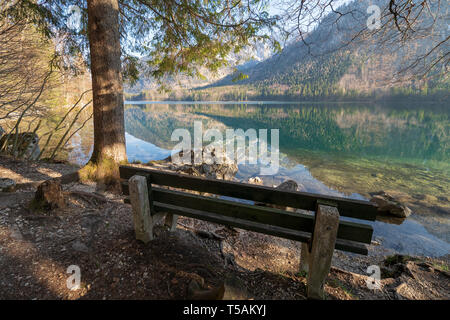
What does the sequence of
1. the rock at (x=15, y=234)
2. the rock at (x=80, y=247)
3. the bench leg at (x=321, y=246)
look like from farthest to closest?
the rock at (x=15, y=234), the rock at (x=80, y=247), the bench leg at (x=321, y=246)

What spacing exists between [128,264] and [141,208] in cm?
69

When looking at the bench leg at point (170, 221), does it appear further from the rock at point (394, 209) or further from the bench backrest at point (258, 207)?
the rock at point (394, 209)

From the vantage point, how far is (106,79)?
520 centimetres

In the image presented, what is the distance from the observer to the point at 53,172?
7398mm

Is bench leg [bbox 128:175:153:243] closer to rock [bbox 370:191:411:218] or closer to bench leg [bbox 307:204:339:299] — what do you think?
bench leg [bbox 307:204:339:299]

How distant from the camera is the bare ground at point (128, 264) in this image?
245 cm

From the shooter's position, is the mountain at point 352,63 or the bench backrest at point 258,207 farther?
the mountain at point 352,63

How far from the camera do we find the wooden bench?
2158 mm

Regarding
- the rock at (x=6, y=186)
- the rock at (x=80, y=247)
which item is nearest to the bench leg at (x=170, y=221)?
the rock at (x=80, y=247)

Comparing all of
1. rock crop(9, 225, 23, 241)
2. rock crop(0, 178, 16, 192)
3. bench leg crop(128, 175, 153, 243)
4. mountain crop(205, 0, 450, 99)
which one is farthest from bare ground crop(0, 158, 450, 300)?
mountain crop(205, 0, 450, 99)

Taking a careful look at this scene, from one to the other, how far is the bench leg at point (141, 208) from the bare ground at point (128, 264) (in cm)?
15

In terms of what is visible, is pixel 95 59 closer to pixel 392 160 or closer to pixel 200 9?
pixel 200 9

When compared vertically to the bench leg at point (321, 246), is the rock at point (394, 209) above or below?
below

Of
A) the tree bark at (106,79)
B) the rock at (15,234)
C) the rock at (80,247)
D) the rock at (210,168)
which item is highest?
the tree bark at (106,79)
